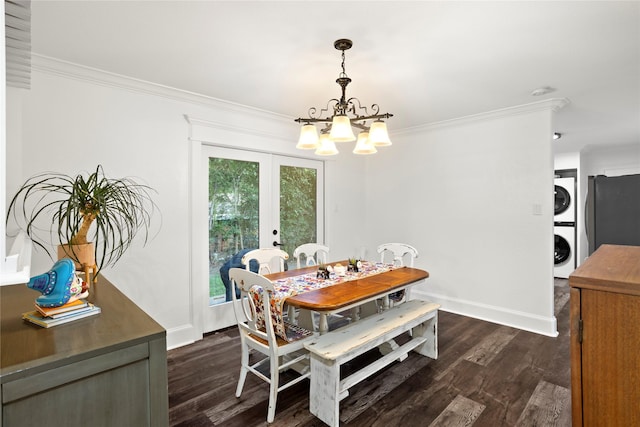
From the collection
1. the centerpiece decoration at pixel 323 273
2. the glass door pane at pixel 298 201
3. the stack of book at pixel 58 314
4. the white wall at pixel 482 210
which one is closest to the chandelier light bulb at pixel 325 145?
the centerpiece decoration at pixel 323 273

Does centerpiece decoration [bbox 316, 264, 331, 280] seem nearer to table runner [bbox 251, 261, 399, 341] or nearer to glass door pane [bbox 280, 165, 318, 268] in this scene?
table runner [bbox 251, 261, 399, 341]

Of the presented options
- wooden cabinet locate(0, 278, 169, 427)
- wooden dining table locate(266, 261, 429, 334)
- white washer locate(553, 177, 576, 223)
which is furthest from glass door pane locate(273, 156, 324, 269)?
white washer locate(553, 177, 576, 223)

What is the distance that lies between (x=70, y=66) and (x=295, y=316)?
A: 259cm

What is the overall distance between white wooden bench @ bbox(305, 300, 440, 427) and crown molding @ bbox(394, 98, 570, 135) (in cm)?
231

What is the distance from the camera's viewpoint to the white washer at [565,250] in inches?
214

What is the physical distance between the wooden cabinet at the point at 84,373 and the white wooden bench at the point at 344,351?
1.02m

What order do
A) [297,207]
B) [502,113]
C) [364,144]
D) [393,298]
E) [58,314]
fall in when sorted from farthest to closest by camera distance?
[297,207] → [502,113] → [393,298] → [364,144] → [58,314]

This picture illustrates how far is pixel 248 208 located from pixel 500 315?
3017mm

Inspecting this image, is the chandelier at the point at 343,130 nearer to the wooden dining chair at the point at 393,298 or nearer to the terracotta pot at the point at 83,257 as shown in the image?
the wooden dining chair at the point at 393,298

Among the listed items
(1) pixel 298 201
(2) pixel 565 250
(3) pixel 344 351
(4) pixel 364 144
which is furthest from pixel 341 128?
(2) pixel 565 250

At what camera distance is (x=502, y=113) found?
Answer: 341 cm

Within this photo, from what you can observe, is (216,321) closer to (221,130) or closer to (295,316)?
(295,316)

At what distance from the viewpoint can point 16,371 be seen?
2.56ft

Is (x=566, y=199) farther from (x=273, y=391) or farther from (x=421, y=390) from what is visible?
(x=273, y=391)
